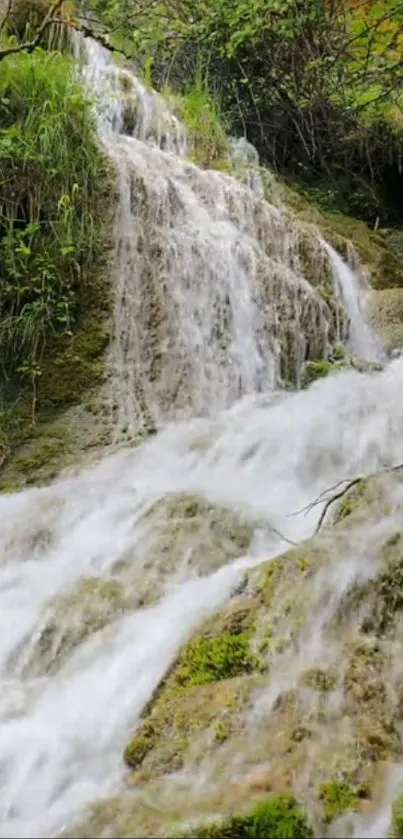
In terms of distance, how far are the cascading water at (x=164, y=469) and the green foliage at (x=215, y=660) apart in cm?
9

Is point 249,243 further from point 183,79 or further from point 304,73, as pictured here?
point 183,79

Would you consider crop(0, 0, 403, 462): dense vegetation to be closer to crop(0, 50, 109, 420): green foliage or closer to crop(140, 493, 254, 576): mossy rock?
crop(0, 50, 109, 420): green foliage

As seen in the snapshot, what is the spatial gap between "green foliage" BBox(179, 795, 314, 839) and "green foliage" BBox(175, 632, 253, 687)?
24.6 inches

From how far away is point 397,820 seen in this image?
1672 mm

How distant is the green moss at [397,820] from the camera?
164 centimetres

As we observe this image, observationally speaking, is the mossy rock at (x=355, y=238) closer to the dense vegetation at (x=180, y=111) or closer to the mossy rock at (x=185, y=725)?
the dense vegetation at (x=180, y=111)

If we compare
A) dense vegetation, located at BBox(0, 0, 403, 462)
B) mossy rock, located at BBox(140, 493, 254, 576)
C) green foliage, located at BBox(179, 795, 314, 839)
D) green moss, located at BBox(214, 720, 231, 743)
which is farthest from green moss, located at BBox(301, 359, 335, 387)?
green foliage, located at BBox(179, 795, 314, 839)

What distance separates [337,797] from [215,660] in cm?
68

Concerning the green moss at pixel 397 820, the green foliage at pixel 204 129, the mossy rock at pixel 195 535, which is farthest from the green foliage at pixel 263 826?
the green foliage at pixel 204 129

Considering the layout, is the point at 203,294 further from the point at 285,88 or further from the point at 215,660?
the point at 285,88

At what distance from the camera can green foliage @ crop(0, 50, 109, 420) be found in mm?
4934

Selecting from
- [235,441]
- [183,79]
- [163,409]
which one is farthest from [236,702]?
[183,79]

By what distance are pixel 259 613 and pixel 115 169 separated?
13.2 ft

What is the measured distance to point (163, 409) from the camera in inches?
190
